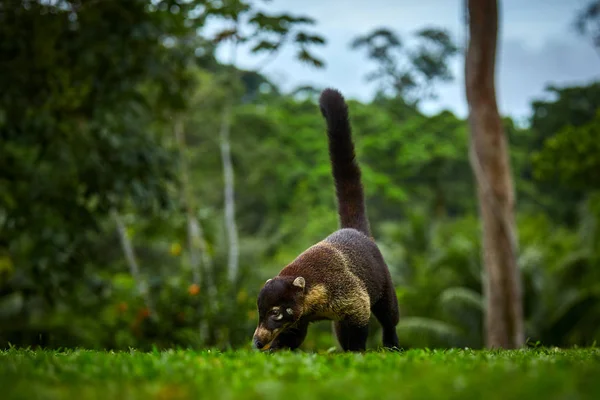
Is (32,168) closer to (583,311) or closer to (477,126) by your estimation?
(477,126)

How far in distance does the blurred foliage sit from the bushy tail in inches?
96.3

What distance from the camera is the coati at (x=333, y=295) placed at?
175 inches

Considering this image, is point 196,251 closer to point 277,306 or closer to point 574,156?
point 574,156

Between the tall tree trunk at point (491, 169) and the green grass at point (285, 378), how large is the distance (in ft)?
24.0

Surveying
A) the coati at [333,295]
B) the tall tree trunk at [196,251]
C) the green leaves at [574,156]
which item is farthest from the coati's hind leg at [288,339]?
the green leaves at [574,156]

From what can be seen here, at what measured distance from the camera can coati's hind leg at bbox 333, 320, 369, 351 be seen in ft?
15.3

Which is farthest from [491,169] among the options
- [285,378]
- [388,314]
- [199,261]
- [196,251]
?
[285,378]

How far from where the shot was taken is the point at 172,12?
8.13 meters

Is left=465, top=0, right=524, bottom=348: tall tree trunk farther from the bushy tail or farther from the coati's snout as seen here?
the coati's snout

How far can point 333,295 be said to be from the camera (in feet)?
15.1

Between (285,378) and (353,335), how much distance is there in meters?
1.76

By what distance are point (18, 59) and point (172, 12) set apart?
1806 millimetres

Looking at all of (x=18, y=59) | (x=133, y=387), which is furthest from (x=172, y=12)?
(x=133, y=387)

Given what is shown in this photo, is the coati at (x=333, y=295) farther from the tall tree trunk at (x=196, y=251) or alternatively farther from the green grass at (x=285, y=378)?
the tall tree trunk at (x=196, y=251)
